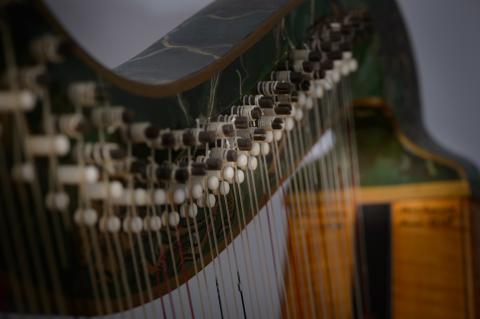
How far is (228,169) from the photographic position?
0.89 meters

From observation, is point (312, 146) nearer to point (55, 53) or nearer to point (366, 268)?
point (366, 268)

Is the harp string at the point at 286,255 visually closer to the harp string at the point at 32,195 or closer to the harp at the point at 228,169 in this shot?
the harp at the point at 228,169

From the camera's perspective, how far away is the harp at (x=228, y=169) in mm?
586

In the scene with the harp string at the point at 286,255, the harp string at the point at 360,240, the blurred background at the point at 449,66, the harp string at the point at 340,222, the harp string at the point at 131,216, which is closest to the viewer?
the harp string at the point at 131,216

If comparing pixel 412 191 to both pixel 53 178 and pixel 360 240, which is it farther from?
pixel 53 178

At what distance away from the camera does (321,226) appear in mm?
1701

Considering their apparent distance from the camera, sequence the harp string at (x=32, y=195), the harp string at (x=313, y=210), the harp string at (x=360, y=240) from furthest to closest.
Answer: the harp string at (x=360, y=240) → the harp string at (x=313, y=210) → the harp string at (x=32, y=195)

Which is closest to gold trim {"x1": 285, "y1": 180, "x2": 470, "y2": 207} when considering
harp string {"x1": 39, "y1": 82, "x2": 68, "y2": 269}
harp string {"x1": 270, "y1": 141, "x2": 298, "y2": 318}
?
harp string {"x1": 270, "y1": 141, "x2": 298, "y2": 318}

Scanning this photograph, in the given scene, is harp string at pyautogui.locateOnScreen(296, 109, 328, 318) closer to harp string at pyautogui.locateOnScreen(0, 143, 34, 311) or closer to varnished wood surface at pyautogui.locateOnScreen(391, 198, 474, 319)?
varnished wood surface at pyautogui.locateOnScreen(391, 198, 474, 319)

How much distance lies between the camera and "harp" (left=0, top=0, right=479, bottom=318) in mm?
586

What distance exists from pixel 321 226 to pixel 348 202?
10 centimetres

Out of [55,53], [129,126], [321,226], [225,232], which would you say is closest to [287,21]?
[225,232]

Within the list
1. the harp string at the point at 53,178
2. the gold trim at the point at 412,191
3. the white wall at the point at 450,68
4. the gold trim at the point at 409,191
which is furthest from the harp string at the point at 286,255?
the white wall at the point at 450,68

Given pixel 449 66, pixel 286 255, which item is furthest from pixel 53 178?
pixel 449 66
